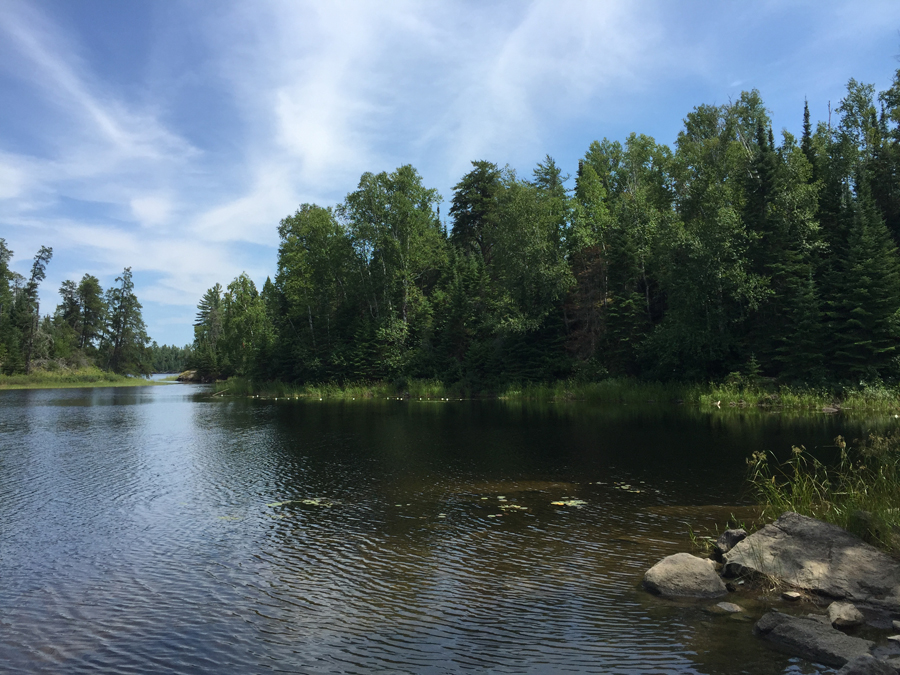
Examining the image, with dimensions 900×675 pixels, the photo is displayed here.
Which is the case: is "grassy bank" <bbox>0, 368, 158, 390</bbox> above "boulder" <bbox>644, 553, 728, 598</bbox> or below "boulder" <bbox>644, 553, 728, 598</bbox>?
above

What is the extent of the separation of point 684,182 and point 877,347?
20313 mm

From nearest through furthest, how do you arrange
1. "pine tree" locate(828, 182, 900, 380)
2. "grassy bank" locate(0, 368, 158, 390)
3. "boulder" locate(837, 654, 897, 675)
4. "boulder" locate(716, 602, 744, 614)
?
1. "boulder" locate(837, 654, 897, 675)
2. "boulder" locate(716, 602, 744, 614)
3. "pine tree" locate(828, 182, 900, 380)
4. "grassy bank" locate(0, 368, 158, 390)

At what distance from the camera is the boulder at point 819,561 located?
794 centimetres

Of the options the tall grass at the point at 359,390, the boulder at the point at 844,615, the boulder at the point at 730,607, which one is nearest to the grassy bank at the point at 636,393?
the tall grass at the point at 359,390

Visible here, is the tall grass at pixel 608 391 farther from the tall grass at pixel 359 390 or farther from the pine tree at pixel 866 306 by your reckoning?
the pine tree at pixel 866 306

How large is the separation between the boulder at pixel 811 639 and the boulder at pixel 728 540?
100 inches

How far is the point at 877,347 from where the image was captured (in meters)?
32.8

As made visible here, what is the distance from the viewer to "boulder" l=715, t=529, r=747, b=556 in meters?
9.73

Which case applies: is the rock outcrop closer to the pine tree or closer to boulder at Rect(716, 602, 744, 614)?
boulder at Rect(716, 602, 744, 614)

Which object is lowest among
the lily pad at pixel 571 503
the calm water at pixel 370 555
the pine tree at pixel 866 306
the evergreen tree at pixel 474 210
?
the calm water at pixel 370 555

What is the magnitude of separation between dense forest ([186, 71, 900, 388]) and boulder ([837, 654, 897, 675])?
34.1 metres

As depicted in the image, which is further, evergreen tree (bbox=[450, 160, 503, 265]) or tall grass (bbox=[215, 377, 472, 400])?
evergreen tree (bbox=[450, 160, 503, 265])

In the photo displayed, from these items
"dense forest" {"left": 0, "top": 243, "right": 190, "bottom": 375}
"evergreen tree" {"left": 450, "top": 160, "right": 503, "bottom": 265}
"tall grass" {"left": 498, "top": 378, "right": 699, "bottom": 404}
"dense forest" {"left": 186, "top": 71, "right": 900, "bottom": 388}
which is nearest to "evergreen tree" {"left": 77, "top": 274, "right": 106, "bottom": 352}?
"dense forest" {"left": 0, "top": 243, "right": 190, "bottom": 375}

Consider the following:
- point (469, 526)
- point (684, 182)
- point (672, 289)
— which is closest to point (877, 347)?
point (672, 289)
